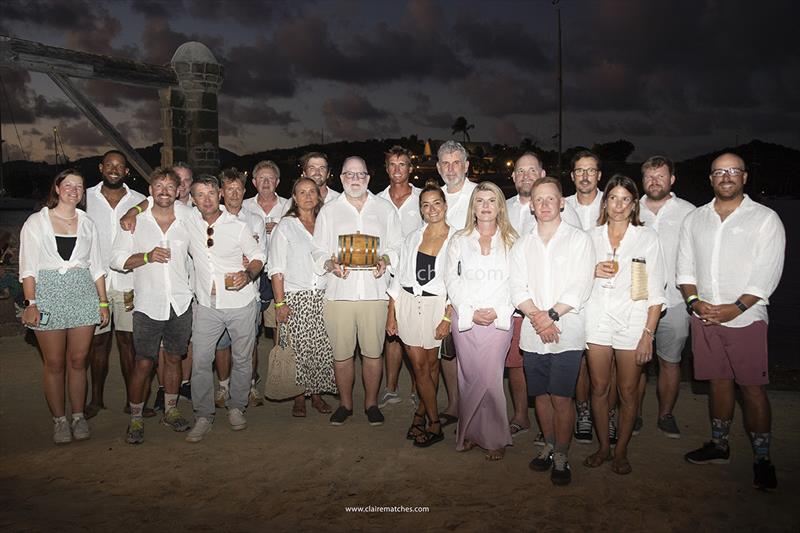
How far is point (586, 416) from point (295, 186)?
3.10 metres

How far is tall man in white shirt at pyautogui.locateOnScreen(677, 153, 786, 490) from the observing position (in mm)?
4168

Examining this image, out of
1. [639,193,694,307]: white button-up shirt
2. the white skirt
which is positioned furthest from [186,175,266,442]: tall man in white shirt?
[639,193,694,307]: white button-up shirt

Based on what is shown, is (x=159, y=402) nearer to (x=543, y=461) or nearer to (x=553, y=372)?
(x=543, y=461)

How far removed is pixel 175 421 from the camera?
5258mm

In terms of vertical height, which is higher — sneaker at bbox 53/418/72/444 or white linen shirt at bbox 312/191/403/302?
white linen shirt at bbox 312/191/403/302

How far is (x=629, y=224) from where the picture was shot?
14.1 ft

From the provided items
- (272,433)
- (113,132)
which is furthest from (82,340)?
(113,132)

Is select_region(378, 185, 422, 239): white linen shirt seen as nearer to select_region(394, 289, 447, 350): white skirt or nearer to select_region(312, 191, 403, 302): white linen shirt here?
select_region(312, 191, 403, 302): white linen shirt

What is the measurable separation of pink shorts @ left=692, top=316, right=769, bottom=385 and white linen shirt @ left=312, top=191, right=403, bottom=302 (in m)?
2.40

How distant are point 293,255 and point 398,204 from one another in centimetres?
116

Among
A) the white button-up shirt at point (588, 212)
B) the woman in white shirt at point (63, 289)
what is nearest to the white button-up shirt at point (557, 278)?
the white button-up shirt at point (588, 212)

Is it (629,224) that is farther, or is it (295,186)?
(295,186)

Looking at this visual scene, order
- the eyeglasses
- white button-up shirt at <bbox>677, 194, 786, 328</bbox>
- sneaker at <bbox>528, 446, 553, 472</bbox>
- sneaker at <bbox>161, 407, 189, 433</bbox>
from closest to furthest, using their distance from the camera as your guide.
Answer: white button-up shirt at <bbox>677, 194, 786, 328</bbox>, the eyeglasses, sneaker at <bbox>528, 446, 553, 472</bbox>, sneaker at <bbox>161, 407, 189, 433</bbox>

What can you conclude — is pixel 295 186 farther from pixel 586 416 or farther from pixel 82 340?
pixel 586 416
